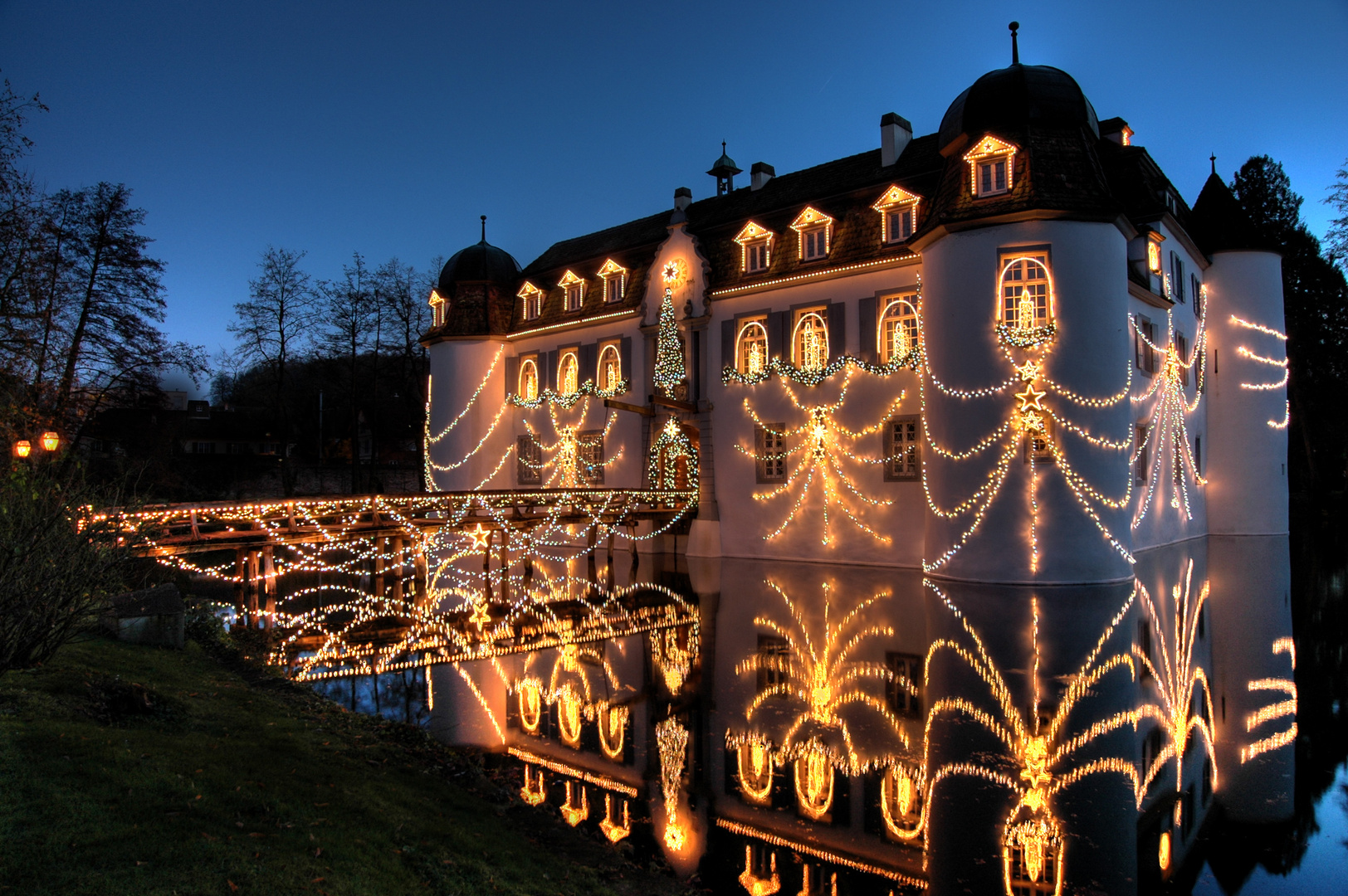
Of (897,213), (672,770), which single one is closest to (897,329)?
(897,213)

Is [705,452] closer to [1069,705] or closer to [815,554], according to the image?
[815,554]

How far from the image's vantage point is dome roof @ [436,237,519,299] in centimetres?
2847

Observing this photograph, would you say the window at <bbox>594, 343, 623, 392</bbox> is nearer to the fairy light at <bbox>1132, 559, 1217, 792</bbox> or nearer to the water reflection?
the water reflection

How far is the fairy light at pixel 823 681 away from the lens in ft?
22.8

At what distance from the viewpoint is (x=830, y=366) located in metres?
19.3

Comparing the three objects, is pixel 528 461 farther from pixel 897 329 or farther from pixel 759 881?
pixel 759 881

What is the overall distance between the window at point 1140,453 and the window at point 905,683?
35.7 feet

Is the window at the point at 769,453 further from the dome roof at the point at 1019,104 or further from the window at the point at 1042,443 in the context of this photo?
the dome roof at the point at 1019,104

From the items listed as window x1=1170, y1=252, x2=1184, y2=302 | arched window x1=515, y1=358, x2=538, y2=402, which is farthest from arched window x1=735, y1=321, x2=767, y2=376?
window x1=1170, y1=252, x2=1184, y2=302

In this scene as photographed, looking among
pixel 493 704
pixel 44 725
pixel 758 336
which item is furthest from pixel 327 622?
pixel 758 336

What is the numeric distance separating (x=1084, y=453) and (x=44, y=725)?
15.3m

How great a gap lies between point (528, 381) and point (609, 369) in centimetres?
391

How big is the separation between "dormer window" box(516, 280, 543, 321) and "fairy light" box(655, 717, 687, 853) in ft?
69.7

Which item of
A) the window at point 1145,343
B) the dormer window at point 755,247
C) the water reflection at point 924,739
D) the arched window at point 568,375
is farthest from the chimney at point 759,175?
the water reflection at point 924,739
